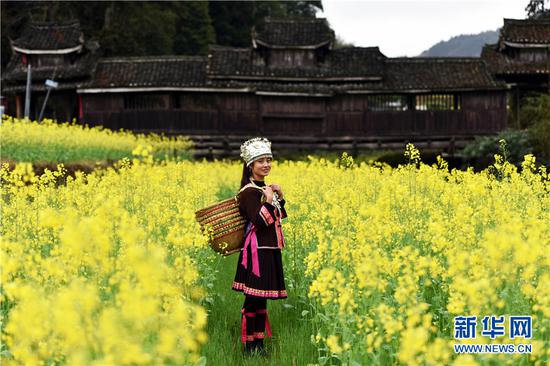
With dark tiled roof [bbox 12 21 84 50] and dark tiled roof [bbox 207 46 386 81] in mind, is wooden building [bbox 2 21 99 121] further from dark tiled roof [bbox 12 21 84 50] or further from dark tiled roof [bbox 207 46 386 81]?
dark tiled roof [bbox 207 46 386 81]

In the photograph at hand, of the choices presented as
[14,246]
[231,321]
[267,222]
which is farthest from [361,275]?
[231,321]

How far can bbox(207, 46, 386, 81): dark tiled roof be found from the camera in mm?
28562

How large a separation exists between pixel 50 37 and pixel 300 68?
13428 millimetres

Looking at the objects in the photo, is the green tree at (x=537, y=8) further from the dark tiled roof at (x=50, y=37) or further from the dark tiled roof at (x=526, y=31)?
the dark tiled roof at (x=50, y=37)

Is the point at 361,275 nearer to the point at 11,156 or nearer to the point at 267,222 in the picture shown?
the point at 267,222

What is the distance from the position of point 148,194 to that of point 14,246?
3.43 metres

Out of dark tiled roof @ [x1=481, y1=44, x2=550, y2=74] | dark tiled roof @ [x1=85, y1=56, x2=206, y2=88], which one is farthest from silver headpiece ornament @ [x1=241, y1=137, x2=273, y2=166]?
dark tiled roof @ [x1=481, y1=44, x2=550, y2=74]

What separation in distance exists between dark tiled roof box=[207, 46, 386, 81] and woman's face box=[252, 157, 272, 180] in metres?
23.4

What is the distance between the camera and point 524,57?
3334 centimetres

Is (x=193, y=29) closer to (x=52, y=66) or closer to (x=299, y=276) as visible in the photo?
(x=52, y=66)

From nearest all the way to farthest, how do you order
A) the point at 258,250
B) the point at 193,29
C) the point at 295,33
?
the point at 258,250
the point at 295,33
the point at 193,29

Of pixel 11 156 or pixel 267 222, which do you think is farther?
pixel 11 156

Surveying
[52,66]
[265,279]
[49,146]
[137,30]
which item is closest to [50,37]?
[52,66]

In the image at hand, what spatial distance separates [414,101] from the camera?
28.7 m
